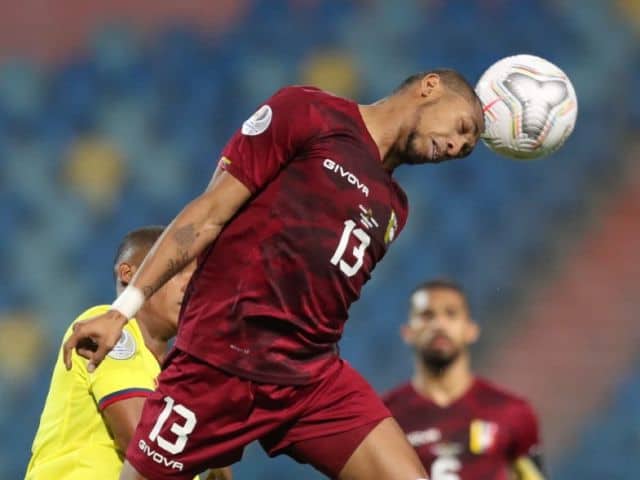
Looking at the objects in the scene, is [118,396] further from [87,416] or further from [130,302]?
[130,302]

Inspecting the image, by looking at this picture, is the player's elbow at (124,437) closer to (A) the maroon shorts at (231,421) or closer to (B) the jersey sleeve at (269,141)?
(A) the maroon shorts at (231,421)

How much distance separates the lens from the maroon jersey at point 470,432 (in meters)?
5.10

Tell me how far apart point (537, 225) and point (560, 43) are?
34.6 inches

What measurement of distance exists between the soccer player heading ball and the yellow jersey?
19cm

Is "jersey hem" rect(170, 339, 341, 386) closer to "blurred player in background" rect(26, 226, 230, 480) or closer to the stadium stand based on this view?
"blurred player in background" rect(26, 226, 230, 480)

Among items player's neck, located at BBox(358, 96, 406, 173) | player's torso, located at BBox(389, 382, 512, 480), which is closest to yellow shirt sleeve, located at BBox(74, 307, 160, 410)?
player's neck, located at BBox(358, 96, 406, 173)

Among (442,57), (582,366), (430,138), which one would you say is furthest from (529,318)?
(430,138)

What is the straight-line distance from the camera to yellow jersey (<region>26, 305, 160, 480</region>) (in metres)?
3.38

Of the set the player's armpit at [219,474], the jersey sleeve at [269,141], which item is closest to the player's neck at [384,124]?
the jersey sleeve at [269,141]

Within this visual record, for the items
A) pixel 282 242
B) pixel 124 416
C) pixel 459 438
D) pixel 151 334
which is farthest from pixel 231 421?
pixel 459 438

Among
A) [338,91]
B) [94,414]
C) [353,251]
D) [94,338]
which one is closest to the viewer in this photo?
[94,338]

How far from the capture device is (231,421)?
10.4 ft

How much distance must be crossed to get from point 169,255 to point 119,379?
1.72 feet

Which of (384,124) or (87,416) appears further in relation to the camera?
(87,416)
